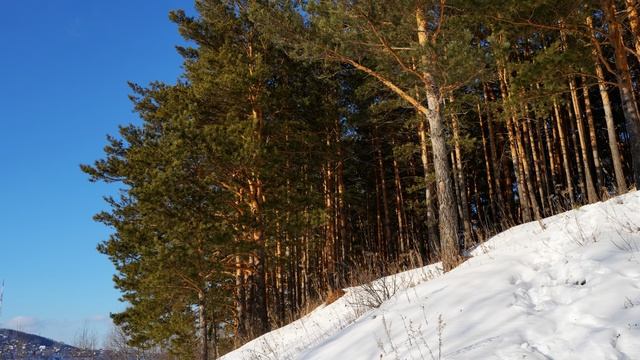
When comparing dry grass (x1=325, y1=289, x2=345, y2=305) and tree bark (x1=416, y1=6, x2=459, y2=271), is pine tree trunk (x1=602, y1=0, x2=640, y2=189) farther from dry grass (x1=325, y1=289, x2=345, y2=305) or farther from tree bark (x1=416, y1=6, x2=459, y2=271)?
dry grass (x1=325, y1=289, x2=345, y2=305)

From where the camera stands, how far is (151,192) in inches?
477

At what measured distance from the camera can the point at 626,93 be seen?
895 cm

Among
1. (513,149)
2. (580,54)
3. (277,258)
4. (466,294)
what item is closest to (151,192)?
(277,258)

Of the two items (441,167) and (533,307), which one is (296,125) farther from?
(533,307)

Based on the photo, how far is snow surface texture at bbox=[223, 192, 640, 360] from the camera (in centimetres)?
303

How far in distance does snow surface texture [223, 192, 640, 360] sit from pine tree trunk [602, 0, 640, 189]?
2962mm

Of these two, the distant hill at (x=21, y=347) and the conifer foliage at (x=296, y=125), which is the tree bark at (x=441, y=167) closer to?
the conifer foliage at (x=296, y=125)

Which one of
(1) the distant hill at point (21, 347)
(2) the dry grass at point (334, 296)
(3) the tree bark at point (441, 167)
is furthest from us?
(2) the dry grass at point (334, 296)

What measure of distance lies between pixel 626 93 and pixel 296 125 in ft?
31.6

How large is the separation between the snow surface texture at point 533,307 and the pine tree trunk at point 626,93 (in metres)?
2.96

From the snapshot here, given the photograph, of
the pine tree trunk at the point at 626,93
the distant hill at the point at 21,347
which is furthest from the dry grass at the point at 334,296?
the distant hill at the point at 21,347

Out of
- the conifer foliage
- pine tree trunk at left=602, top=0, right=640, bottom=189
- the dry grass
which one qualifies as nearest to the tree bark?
the conifer foliage

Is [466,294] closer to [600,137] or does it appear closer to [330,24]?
[330,24]

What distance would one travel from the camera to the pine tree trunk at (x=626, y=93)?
29.0ft
